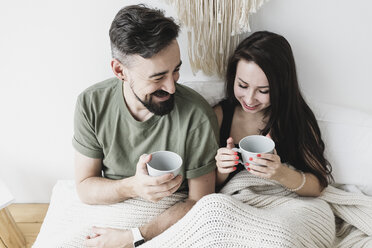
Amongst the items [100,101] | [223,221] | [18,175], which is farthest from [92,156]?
[18,175]

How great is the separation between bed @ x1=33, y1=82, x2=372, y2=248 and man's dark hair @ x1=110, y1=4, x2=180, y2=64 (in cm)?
40

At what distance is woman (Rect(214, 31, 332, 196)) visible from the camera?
4.02 feet

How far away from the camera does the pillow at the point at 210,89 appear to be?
→ 1.46 metres

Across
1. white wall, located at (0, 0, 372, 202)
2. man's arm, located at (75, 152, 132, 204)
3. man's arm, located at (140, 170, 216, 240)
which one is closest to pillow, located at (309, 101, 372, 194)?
white wall, located at (0, 0, 372, 202)

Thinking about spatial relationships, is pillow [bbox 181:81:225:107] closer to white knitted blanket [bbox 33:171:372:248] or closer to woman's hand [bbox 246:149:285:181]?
white knitted blanket [bbox 33:171:372:248]

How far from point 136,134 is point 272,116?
1.72 ft

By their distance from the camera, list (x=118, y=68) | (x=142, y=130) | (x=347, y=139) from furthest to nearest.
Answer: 1. (x=347, y=139)
2. (x=142, y=130)
3. (x=118, y=68)

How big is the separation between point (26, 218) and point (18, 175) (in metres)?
0.24

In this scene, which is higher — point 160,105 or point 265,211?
point 160,105

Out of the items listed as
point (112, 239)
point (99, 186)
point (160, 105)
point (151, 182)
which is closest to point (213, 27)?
point (160, 105)

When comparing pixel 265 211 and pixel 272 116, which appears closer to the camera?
pixel 265 211

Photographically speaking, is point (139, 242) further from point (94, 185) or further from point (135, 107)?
point (135, 107)

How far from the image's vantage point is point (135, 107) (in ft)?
4.26

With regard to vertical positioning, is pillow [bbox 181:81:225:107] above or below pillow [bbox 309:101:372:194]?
above
